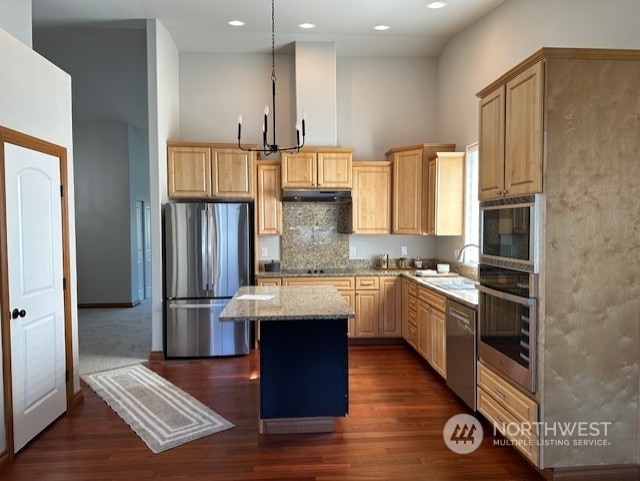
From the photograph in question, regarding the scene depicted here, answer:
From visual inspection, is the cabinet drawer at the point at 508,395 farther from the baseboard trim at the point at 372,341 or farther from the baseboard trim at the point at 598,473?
the baseboard trim at the point at 372,341

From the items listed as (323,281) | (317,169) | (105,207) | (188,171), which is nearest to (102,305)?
(105,207)

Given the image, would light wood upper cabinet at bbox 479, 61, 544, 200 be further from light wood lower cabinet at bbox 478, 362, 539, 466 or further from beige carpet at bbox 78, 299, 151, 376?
beige carpet at bbox 78, 299, 151, 376

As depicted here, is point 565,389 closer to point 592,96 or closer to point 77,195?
point 592,96

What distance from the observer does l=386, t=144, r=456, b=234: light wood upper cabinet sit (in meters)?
5.08

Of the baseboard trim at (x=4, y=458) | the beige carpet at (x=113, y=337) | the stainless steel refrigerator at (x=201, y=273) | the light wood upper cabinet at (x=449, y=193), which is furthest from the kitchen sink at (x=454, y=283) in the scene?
the baseboard trim at (x=4, y=458)

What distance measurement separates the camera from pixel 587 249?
2395 mm

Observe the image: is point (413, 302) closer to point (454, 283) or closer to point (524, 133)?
point (454, 283)

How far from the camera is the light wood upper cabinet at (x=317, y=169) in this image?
513cm

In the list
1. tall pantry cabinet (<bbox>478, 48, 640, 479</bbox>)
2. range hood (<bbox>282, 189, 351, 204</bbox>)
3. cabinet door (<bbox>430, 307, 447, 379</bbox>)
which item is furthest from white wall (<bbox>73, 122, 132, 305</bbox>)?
tall pantry cabinet (<bbox>478, 48, 640, 479</bbox>)

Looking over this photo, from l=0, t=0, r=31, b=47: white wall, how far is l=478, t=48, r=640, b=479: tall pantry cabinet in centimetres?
406

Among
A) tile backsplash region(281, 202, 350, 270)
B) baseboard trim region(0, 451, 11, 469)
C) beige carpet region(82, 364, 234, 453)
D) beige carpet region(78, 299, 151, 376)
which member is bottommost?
beige carpet region(78, 299, 151, 376)

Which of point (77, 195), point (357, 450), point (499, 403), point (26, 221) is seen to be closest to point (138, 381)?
point (26, 221)

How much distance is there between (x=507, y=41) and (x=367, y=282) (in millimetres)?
2904

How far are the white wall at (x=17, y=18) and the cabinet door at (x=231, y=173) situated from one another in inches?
78.4
